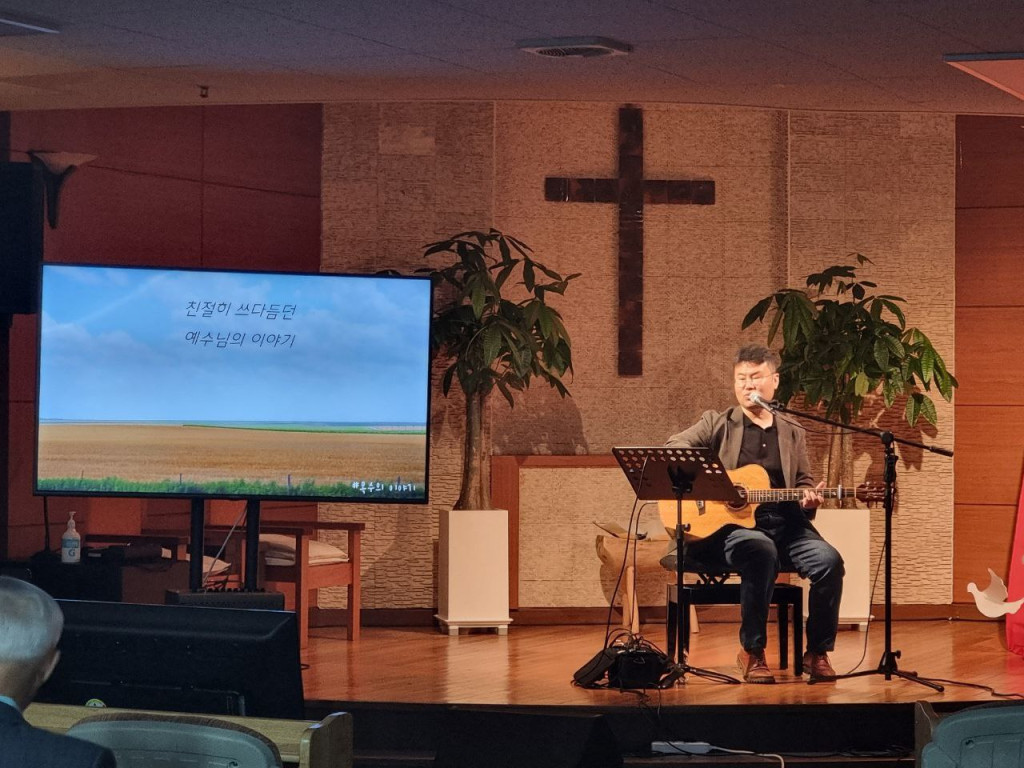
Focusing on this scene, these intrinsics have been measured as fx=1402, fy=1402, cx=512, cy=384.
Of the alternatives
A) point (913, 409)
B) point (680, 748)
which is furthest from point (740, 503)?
point (913, 409)

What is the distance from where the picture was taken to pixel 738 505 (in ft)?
19.0

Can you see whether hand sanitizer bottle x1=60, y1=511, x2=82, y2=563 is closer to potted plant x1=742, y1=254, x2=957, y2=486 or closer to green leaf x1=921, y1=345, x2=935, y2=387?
potted plant x1=742, y1=254, x2=957, y2=486

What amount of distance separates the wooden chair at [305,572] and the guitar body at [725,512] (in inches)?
63.1

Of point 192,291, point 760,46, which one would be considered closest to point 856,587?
point 760,46

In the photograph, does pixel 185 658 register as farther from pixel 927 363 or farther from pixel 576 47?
Answer: pixel 927 363

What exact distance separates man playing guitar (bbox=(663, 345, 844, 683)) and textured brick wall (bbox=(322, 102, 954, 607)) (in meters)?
1.64

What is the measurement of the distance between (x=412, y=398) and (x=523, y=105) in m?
2.34

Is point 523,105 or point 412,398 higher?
point 523,105

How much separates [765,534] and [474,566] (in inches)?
66.4

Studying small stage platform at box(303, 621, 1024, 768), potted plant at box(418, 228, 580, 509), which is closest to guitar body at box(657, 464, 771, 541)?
small stage platform at box(303, 621, 1024, 768)

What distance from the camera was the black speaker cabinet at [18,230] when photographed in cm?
609

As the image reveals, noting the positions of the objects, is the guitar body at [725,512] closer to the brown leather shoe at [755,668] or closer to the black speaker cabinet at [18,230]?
the brown leather shoe at [755,668]

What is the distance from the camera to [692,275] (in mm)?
7754

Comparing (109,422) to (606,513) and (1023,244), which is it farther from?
(1023,244)
